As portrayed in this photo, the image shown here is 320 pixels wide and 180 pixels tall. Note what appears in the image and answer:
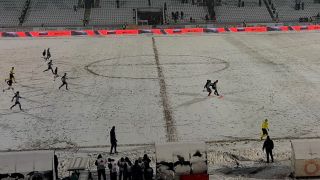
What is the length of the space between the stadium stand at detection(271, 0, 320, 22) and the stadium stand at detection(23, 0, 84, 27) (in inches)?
Answer: 1239

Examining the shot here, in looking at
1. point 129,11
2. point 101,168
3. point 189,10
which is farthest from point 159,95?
point 189,10

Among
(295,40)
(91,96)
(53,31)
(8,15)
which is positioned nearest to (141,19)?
(53,31)

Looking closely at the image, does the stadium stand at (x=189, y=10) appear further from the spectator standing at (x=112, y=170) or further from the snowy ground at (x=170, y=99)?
the spectator standing at (x=112, y=170)

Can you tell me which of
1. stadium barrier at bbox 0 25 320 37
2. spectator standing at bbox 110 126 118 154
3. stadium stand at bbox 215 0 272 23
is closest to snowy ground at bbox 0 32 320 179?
spectator standing at bbox 110 126 118 154

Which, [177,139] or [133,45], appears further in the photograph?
[133,45]

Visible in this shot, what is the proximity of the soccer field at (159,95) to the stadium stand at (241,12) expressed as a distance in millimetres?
22410

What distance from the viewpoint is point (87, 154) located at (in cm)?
1959

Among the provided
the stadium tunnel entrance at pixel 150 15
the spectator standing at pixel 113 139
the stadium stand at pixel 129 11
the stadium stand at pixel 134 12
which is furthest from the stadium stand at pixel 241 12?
the spectator standing at pixel 113 139

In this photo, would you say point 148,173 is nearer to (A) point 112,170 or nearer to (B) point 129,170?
(B) point 129,170

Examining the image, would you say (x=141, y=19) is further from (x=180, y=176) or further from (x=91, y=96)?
(x=180, y=176)

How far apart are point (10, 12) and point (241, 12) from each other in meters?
36.0

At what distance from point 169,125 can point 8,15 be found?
55514 millimetres

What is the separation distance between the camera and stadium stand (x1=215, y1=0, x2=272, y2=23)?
72625 mm

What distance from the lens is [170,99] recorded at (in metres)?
28.2
